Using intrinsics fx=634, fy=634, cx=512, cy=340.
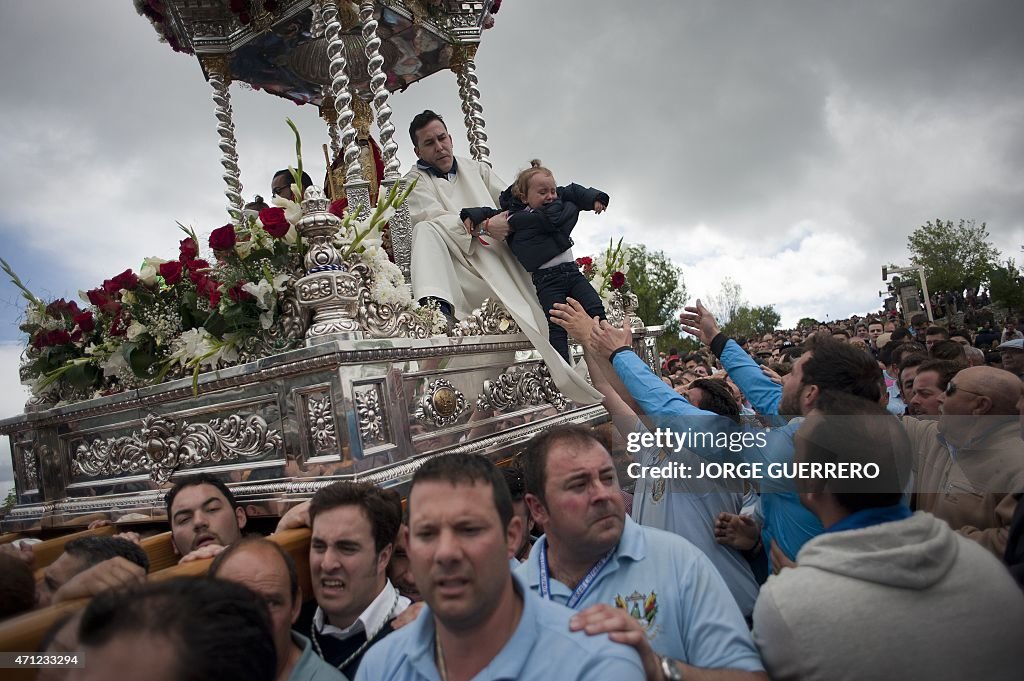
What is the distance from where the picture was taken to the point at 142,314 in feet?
14.3

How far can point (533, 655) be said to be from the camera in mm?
1630

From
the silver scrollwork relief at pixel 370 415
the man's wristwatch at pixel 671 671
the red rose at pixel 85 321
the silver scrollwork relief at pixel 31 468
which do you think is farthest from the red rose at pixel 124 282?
the man's wristwatch at pixel 671 671

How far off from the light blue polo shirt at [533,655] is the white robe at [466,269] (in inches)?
117

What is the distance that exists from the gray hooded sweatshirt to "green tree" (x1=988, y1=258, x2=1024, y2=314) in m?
36.4

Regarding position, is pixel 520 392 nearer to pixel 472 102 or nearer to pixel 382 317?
pixel 382 317

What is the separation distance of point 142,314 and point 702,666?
13.5ft

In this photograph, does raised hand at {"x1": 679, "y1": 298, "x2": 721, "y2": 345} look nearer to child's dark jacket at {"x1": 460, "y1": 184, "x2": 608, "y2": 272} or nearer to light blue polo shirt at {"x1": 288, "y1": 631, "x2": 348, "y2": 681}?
child's dark jacket at {"x1": 460, "y1": 184, "x2": 608, "y2": 272}

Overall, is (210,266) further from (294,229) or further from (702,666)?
(702,666)

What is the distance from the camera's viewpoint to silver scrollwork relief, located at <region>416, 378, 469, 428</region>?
3750mm

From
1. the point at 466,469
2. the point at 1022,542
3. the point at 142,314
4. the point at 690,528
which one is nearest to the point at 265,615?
the point at 466,469

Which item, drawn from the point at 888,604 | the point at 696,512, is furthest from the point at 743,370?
the point at 888,604

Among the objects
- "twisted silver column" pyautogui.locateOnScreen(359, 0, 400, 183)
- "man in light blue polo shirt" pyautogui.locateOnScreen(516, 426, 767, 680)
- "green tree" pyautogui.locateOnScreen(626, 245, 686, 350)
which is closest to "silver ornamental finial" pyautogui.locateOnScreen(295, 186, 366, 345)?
"man in light blue polo shirt" pyautogui.locateOnScreen(516, 426, 767, 680)

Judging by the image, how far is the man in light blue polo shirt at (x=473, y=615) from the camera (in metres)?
1.59

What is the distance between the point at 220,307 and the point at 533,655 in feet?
9.75
